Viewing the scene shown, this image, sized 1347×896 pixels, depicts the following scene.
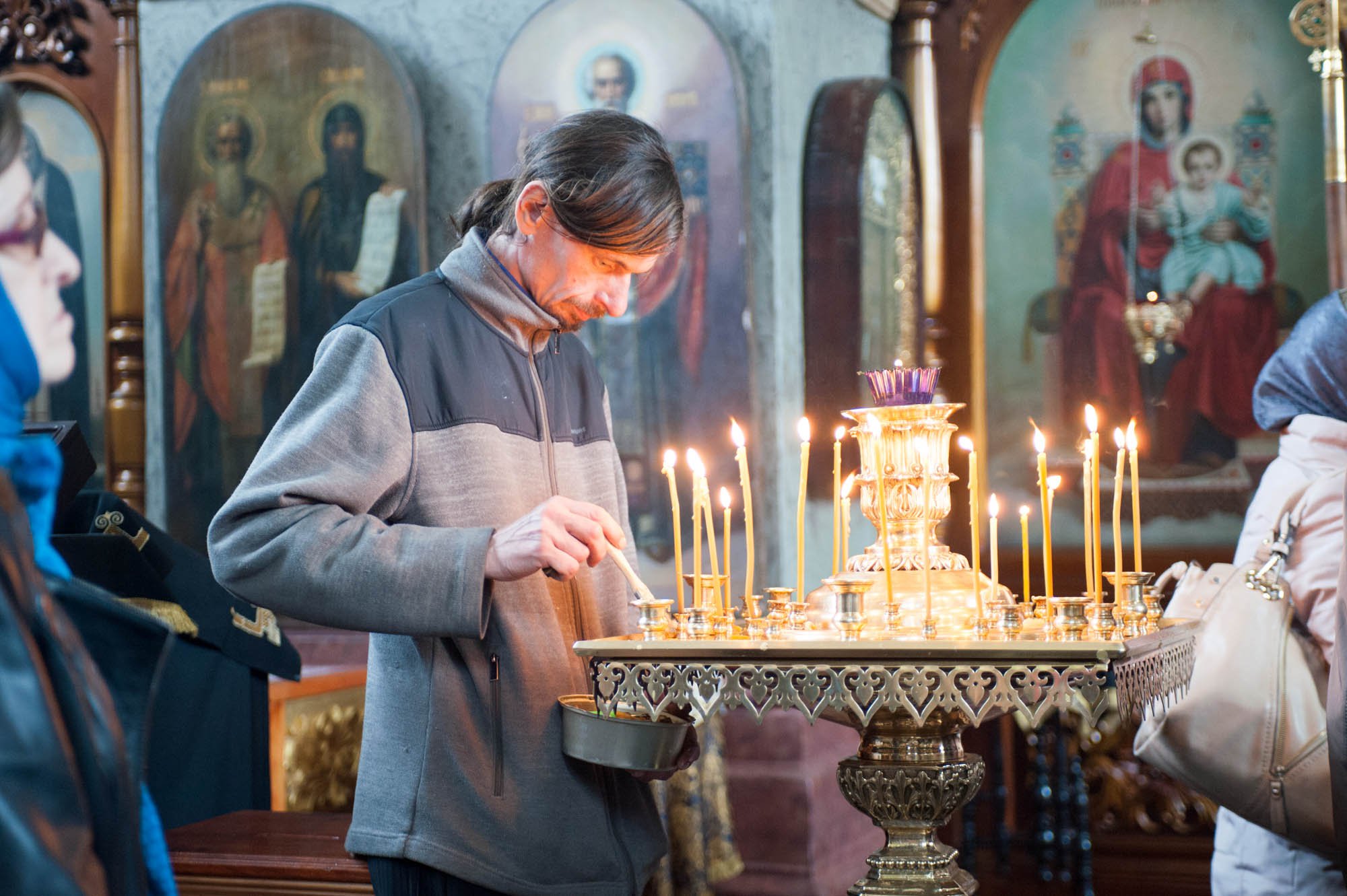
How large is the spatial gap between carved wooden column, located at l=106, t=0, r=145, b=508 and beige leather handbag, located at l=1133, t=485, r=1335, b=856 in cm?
380

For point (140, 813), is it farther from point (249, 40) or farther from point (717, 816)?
point (249, 40)

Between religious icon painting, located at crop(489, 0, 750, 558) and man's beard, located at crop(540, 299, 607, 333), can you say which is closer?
man's beard, located at crop(540, 299, 607, 333)

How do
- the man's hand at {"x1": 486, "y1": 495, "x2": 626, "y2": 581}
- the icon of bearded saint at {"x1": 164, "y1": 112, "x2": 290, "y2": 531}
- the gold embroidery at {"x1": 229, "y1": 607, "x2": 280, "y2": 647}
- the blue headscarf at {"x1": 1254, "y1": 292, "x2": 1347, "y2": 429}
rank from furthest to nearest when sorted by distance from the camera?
the icon of bearded saint at {"x1": 164, "y1": 112, "x2": 290, "y2": 531} < the gold embroidery at {"x1": 229, "y1": 607, "x2": 280, "y2": 647} < the blue headscarf at {"x1": 1254, "y1": 292, "x2": 1347, "y2": 429} < the man's hand at {"x1": 486, "y1": 495, "x2": 626, "y2": 581}

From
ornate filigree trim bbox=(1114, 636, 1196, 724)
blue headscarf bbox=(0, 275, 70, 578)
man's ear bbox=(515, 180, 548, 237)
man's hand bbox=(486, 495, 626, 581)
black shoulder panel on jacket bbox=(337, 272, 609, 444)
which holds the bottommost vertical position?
ornate filigree trim bbox=(1114, 636, 1196, 724)

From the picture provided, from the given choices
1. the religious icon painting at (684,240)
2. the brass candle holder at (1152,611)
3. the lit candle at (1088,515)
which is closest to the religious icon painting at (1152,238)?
the religious icon painting at (684,240)

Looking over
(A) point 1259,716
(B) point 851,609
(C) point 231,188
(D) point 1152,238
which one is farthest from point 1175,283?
(B) point 851,609

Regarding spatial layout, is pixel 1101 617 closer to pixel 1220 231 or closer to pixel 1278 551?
pixel 1278 551

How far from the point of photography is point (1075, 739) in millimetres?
5016

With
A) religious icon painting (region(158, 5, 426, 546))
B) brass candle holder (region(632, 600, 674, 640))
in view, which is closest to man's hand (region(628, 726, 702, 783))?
brass candle holder (region(632, 600, 674, 640))

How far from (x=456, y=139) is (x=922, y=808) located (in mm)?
3347

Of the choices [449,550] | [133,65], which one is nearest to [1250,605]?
[449,550]

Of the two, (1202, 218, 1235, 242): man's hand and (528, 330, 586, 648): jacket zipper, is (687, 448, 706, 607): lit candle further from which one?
(1202, 218, 1235, 242): man's hand

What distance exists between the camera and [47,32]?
18.2 feet

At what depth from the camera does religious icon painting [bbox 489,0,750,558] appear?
13.6 feet
